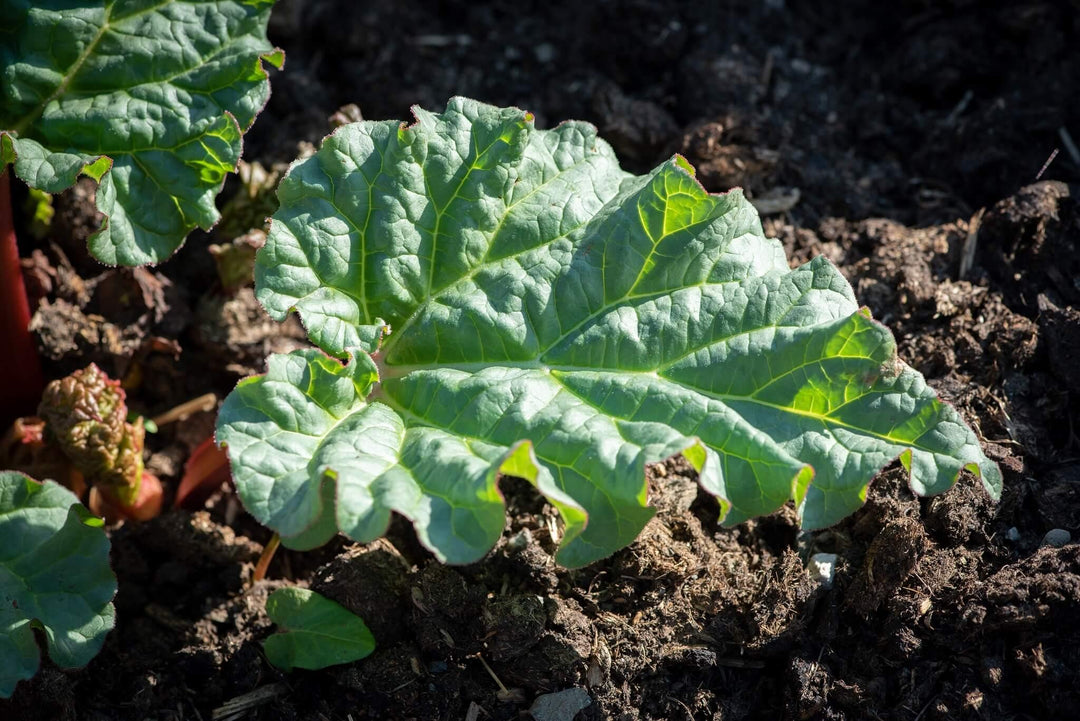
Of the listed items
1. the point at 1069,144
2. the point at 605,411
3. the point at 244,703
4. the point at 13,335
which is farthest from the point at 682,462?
the point at 13,335

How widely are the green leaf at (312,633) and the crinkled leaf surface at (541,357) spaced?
415 mm

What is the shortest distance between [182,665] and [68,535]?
17.2 inches

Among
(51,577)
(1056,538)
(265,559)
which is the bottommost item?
(265,559)

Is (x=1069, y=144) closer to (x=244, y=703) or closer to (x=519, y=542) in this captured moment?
(x=519, y=542)

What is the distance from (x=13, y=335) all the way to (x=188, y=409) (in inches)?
20.2

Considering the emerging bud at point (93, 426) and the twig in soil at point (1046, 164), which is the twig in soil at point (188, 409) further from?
the twig in soil at point (1046, 164)

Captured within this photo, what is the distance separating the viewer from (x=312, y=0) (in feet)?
12.0

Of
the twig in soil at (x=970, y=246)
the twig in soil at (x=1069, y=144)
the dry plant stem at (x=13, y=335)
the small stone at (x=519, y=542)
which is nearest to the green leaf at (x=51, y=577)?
the dry plant stem at (x=13, y=335)

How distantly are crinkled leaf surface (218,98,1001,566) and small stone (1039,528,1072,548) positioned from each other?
51cm

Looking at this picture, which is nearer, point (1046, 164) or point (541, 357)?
point (541, 357)

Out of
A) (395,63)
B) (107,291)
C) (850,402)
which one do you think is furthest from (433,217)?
(395,63)

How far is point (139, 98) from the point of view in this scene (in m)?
2.47

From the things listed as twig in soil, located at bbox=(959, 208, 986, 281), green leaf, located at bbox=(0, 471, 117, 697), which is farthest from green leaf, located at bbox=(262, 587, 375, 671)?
twig in soil, located at bbox=(959, 208, 986, 281)

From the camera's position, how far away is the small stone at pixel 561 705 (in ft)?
7.40
